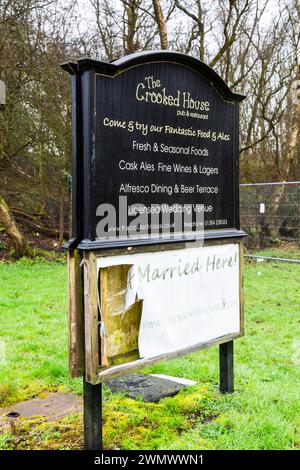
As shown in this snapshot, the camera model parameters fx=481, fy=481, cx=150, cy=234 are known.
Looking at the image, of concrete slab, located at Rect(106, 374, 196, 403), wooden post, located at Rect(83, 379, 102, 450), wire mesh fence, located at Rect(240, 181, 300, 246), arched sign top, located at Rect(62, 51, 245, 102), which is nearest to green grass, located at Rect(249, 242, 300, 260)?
wire mesh fence, located at Rect(240, 181, 300, 246)

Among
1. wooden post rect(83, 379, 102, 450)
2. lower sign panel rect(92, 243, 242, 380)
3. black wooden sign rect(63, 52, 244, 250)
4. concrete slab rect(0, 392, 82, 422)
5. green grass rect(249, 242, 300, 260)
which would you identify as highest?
black wooden sign rect(63, 52, 244, 250)

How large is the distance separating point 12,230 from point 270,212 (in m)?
5.96

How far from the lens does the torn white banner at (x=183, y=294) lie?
300 cm

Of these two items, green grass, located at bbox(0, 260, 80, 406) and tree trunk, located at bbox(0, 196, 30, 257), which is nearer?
green grass, located at bbox(0, 260, 80, 406)

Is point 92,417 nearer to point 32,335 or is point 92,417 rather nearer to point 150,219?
point 150,219

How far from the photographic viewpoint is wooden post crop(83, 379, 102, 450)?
2.79 m

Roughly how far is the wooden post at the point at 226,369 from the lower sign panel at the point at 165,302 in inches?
5.3

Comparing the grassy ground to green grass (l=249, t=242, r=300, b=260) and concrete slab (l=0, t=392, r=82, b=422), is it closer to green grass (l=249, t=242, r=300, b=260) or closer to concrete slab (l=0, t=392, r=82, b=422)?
concrete slab (l=0, t=392, r=82, b=422)

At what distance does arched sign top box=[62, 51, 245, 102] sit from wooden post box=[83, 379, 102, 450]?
1783 mm

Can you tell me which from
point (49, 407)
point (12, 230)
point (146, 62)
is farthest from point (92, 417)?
point (12, 230)

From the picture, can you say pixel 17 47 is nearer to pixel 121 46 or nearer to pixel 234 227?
pixel 121 46

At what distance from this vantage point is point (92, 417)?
9.14 feet

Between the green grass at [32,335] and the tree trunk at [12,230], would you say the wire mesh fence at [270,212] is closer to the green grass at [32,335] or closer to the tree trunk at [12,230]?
the green grass at [32,335]
